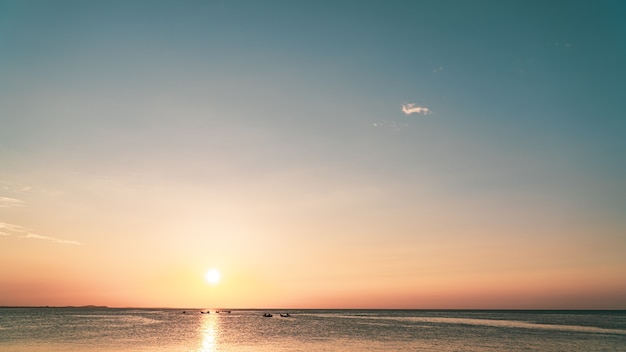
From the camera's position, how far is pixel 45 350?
53031 millimetres

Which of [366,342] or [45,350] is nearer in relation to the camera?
[45,350]

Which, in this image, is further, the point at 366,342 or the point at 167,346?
the point at 366,342

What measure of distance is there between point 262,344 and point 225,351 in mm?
8979

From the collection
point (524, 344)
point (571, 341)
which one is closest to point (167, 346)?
point (524, 344)

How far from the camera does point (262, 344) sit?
6362 cm

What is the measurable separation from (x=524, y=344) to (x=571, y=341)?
11.4 metres

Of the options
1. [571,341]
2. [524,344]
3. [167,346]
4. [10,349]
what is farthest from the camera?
[571,341]

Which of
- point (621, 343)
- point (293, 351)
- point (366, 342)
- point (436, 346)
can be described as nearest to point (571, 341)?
point (621, 343)

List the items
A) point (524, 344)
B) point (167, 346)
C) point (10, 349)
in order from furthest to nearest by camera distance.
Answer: point (524, 344), point (167, 346), point (10, 349)

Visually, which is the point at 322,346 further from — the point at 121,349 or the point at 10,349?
the point at 10,349

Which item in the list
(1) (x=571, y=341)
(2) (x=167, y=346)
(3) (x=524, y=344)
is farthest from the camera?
(1) (x=571, y=341)

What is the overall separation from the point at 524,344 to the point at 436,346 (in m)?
14.8

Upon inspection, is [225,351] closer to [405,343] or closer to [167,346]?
[167,346]

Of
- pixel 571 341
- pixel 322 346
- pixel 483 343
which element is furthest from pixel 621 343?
pixel 322 346
